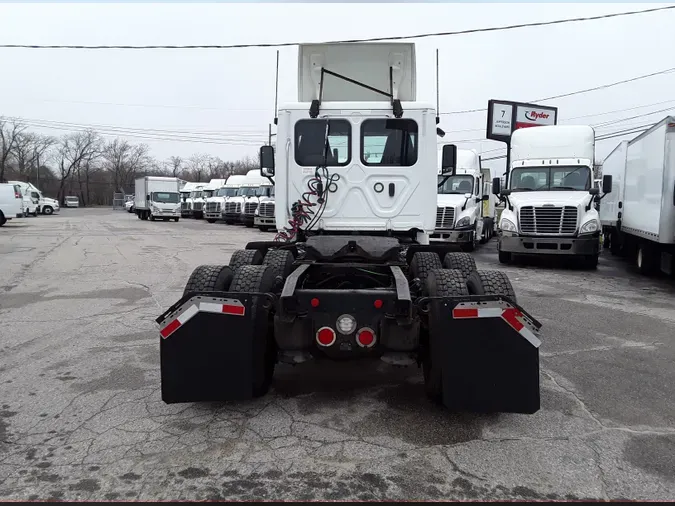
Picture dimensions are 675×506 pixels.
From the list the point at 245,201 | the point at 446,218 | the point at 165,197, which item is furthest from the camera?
the point at 165,197

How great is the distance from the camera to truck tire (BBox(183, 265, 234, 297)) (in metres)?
4.53

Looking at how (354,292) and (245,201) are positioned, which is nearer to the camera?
(354,292)

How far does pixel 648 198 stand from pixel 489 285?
911 cm

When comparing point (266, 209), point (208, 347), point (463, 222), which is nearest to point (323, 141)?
point (208, 347)

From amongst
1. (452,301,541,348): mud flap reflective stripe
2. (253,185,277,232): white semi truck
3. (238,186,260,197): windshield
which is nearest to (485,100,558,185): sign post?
(253,185,277,232): white semi truck

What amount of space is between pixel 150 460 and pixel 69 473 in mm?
474

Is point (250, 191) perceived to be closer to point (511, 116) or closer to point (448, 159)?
point (511, 116)

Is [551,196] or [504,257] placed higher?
[551,196]

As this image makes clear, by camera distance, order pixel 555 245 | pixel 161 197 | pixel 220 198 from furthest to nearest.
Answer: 1. pixel 161 197
2. pixel 220 198
3. pixel 555 245

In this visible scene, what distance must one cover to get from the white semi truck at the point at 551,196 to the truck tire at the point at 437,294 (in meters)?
10.1

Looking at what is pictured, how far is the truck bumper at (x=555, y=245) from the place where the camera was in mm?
13203

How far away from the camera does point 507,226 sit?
14.1 metres

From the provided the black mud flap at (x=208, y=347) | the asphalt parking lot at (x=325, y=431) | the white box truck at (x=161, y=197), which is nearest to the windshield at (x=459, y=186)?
the asphalt parking lot at (x=325, y=431)

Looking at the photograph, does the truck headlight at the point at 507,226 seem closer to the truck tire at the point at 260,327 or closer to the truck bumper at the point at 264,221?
the truck tire at the point at 260,327
